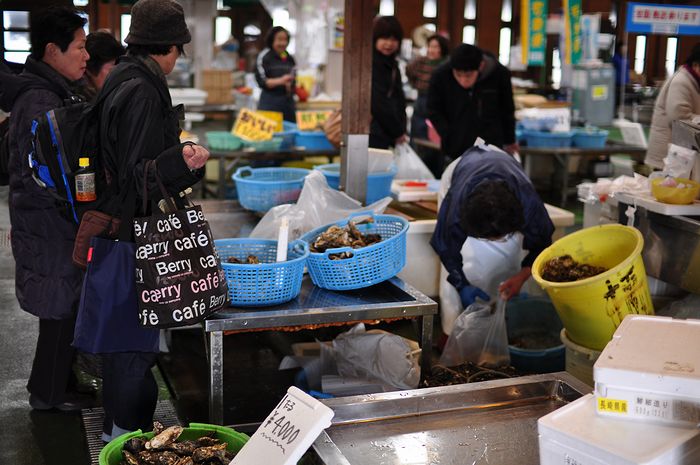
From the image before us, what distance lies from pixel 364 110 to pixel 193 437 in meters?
2.66

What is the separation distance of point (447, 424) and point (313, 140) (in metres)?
5.21

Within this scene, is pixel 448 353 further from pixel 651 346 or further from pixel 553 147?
pixel 553 147

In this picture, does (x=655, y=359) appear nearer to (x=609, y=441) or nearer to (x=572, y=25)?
(x=609, y=441)

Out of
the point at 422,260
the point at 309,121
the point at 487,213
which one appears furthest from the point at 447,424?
the point at 309,121

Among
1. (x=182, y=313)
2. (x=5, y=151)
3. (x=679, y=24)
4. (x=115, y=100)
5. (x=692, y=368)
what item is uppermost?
(x=679, y=24)

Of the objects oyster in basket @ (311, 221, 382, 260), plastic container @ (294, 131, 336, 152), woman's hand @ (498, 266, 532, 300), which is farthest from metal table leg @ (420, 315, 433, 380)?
plastic container @ (294, 131, 336, 152)

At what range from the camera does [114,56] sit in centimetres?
446

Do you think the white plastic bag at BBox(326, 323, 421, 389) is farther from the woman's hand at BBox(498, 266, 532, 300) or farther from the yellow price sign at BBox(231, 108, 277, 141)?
the yellow price sign at BBox(231, 108, 277, 141)

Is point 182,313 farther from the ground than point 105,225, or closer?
closer

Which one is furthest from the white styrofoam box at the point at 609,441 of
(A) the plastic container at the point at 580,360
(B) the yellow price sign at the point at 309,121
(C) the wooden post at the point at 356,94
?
(B) the yellow price sign at the point at 309,121

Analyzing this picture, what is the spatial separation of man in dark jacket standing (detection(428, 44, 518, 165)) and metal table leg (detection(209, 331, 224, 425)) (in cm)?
364

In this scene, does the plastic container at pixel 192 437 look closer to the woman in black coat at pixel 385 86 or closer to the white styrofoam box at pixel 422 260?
the white styrofoam box at pixel 422 260

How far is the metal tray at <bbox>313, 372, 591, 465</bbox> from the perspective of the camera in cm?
247

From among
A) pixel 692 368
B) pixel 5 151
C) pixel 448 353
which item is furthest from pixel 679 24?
pixel 692 368
